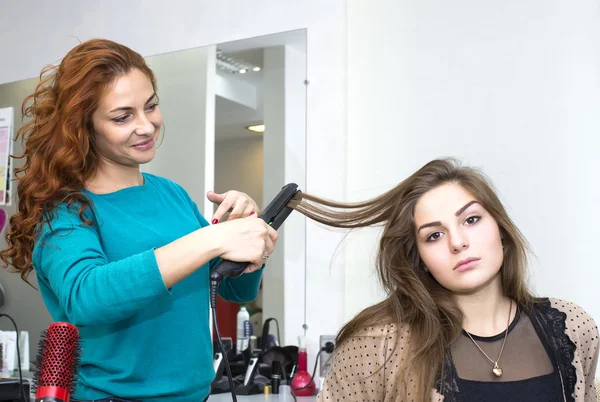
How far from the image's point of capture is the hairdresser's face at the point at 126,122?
1.37 m

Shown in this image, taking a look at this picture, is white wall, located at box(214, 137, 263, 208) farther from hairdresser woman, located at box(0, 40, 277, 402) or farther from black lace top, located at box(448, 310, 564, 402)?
black lace top, located at box(448, 310, 564, 402)

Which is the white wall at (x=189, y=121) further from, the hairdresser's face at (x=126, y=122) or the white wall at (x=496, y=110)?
the hairdresser's face at (x=126, y=122)

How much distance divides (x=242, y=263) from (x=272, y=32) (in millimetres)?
1437

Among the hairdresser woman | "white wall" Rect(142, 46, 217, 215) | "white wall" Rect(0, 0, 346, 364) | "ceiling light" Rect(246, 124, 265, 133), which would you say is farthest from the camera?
"white wall" Rect(142, 46, 217, 215)

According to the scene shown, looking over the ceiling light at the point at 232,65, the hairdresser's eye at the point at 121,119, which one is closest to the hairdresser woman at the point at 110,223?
the hairdresser's eye at the point at 121,119

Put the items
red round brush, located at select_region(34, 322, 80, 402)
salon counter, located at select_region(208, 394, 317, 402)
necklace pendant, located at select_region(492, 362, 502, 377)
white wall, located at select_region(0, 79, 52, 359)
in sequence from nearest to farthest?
red round brush, located at select_region(34, 322, 80, 402) < necklace pendant, located at select_region(492, 362, 502, 377) < salon counter, located at select_region(208, 394, 317, 402) < white wall, located at select_region(0, 79, 52, 359)

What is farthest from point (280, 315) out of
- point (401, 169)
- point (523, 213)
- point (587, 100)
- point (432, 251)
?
point (587, 100)


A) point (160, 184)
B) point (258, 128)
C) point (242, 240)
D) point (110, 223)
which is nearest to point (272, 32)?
point (258, 128)

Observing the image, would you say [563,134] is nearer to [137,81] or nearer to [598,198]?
[598,198]

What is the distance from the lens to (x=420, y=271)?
60.6 inches

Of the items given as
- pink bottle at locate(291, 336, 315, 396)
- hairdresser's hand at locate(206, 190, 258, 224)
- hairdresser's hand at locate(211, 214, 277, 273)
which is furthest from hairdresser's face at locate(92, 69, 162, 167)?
pink bottle at locate(291, 336, 315, 396)

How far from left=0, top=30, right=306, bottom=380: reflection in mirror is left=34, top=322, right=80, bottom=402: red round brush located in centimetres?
136

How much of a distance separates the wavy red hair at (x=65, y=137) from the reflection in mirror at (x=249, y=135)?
0.97 meters

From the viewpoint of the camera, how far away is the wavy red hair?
Result: 4.36ft
